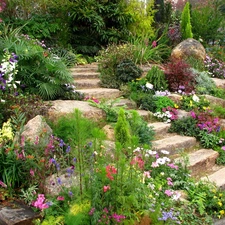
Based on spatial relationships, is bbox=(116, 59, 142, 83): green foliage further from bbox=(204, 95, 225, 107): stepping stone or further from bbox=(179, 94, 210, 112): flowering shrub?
bbox=(204, 95, 225, 107): stepping stone

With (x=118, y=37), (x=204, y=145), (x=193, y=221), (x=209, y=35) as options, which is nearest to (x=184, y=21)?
(x=209, y=35)

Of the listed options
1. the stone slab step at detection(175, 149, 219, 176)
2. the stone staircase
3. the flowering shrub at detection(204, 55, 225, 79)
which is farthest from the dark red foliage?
the stone slab step at detection(175, 149, 219, 176)

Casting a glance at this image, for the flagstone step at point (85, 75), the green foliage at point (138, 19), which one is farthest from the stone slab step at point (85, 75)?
the green foliage at point (138, 19)

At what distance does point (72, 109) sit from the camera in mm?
5664

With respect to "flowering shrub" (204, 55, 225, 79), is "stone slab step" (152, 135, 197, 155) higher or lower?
lower

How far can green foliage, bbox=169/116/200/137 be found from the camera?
248 inches

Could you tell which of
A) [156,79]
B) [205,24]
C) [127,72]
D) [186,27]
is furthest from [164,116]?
[205,24]

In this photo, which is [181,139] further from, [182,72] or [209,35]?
[209,35]

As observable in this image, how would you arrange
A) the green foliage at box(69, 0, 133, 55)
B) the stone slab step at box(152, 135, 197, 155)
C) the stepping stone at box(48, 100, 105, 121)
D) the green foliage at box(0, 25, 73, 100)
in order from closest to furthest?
the stepping stone at box(48, 100, 105, 121) < the stone slab step at box(152, 135, 197, 155) < the green foliage at box(0, 25, 73, 100) < the green foliage at box(69, 0, 133, 55)

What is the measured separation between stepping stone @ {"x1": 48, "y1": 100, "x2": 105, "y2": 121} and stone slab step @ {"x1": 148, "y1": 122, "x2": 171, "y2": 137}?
3.19ft

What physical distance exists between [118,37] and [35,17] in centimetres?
252

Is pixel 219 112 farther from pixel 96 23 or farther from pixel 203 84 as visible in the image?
pixel 96 23

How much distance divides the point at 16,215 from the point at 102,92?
13.4ft

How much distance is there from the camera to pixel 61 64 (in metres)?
6.31
